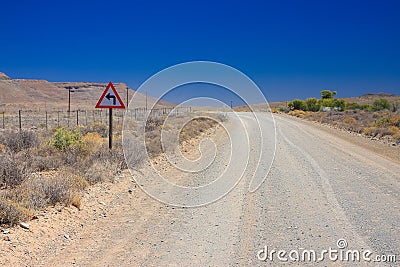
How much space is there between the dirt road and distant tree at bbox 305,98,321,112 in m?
76.1

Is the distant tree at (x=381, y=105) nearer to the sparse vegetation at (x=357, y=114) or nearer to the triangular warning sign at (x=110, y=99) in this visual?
the sparse vegetation at (x=357, y=114)

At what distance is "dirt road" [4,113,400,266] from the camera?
491 centimetres

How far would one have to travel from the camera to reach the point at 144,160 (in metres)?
11.6

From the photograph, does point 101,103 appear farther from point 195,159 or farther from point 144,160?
point 195,159

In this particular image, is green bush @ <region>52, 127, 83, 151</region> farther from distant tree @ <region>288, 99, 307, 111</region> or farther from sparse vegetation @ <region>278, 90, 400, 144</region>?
distant tree @ <region>288, 99, 307, 111</region>

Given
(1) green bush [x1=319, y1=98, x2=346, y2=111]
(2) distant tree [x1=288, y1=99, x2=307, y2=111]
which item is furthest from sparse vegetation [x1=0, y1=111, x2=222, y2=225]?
(2) distant tree [x1=288, y1=99, x2=307, y2=111]

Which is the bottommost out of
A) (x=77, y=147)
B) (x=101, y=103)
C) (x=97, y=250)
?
(x=97, y=250)

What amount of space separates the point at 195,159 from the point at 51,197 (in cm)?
670

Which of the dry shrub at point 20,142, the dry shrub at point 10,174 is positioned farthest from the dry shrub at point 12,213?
the dry shrub at point 20,142

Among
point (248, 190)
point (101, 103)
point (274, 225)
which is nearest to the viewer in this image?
point (274, 225)

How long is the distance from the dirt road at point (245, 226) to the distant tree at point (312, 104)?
7614 cm

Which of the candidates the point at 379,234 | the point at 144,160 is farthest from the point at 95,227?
the point at 144,160

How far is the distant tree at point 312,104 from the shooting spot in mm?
82562

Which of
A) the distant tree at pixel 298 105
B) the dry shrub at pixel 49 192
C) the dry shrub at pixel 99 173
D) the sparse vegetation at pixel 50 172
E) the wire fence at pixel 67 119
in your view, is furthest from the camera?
the distant tree at pixel 298 105
